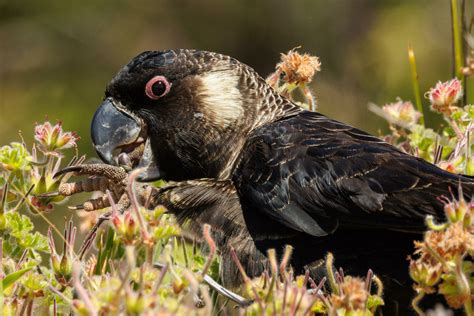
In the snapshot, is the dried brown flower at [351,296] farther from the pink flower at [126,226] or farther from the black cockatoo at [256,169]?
the black cockatoo at [256,169]

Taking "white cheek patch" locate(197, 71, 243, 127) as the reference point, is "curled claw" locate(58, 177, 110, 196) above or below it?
below

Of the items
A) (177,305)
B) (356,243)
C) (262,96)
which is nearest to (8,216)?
(177,305)

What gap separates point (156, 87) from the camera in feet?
12.6

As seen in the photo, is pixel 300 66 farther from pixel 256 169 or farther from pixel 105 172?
pixel 105 172

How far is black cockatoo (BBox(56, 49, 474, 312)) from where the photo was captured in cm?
316

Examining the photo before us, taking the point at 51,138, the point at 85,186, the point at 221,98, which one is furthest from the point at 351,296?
the point at 221,98

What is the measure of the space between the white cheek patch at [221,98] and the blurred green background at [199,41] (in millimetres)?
2725

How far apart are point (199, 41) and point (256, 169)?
16.5ft

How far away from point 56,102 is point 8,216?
489 cm

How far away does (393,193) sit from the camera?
3.17m

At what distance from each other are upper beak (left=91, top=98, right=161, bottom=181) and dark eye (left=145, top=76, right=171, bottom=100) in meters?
0.13

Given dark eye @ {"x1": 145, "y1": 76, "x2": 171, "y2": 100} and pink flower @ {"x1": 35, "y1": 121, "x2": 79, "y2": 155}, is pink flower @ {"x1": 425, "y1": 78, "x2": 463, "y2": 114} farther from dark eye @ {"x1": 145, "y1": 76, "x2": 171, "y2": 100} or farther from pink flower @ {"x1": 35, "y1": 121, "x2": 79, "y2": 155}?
pink flower @ {"x1": 35, "y1": 121, "x2": 79, "y2": 155}

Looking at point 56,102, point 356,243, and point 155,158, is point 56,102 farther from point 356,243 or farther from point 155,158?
point 356,243

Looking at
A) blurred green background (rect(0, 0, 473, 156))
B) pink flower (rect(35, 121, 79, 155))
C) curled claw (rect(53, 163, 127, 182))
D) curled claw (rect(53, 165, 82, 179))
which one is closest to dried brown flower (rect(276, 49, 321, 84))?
→ curled claw (rect(53, 163, 127, 182))
